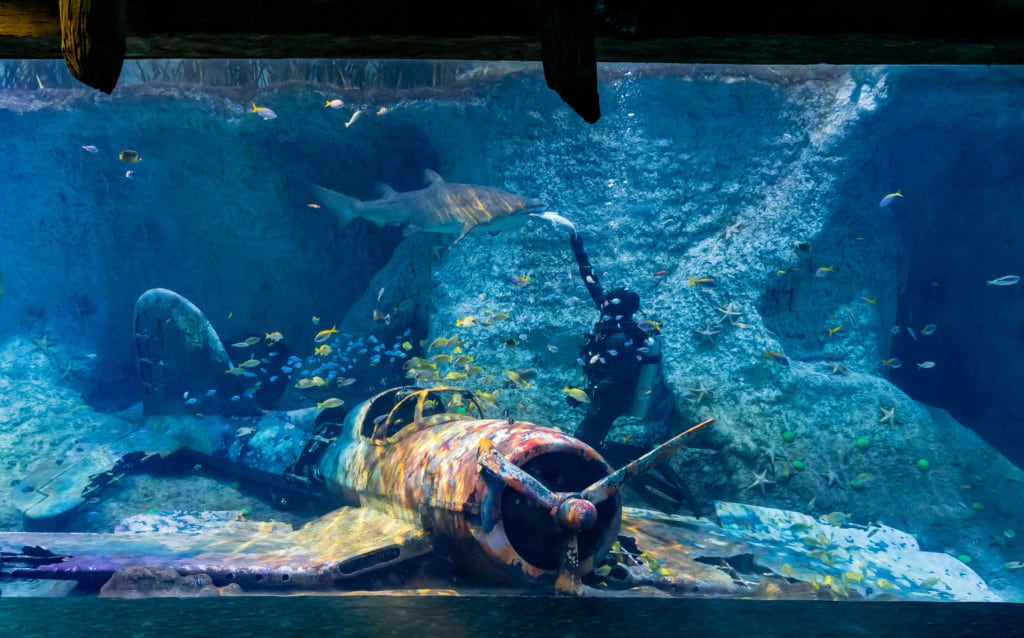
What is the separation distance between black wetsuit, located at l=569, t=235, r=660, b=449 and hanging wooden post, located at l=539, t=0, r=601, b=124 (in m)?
6.98

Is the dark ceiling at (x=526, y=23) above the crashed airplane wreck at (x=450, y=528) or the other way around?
above

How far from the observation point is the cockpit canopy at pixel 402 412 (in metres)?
7.32

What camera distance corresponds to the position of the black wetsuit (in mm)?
9141

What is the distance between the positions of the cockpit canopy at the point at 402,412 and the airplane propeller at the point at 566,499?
1.45 m

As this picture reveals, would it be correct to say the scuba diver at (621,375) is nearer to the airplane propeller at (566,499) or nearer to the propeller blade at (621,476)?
the propeller blade at (621,476)

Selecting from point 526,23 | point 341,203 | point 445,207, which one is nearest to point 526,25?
point 526,23

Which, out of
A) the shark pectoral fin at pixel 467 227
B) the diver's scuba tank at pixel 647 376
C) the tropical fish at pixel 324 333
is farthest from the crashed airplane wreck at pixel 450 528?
the shark pectoral fin at pixel 467 227

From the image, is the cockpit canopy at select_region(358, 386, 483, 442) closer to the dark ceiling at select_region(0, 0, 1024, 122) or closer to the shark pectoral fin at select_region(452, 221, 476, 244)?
the shark pectoral fin at select_region(452, 221, 476, 244)

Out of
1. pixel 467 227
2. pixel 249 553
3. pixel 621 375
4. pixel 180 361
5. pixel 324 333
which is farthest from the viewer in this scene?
pixel 180 361

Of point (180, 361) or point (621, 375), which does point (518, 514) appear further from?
point (180, 361)

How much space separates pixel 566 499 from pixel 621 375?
156 inches

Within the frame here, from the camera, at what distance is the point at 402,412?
7.61 m

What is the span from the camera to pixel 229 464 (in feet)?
34.6

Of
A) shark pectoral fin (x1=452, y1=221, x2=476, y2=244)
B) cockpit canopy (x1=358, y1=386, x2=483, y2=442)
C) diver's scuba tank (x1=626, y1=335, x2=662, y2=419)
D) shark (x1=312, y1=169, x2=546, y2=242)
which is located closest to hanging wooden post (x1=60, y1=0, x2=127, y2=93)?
cockpit canopy (x1=358, y1=386, x2=483, y2=442)
